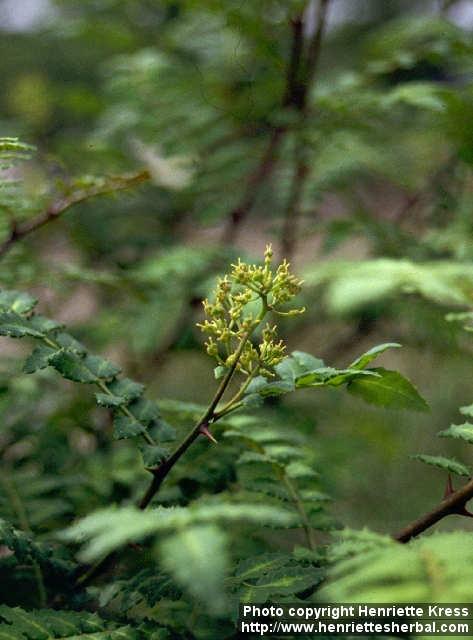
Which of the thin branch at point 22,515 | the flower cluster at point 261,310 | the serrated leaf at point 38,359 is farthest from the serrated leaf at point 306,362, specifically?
the thin branch at point 22,515

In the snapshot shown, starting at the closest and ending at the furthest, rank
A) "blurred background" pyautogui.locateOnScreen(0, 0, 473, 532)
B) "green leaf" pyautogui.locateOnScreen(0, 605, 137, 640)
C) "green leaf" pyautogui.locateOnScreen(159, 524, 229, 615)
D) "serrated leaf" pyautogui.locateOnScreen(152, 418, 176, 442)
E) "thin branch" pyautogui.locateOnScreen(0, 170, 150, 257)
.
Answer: "green leaf" pyautogui.locateOnScreen(159, 524, 229, 615)
"green leaf" pyautogui.locateOnScreen(0, 605, 137, 640)
"serrated leaf" pyautogui.locateOnScreen(152, 418, 176, 442)
"thin branch" pyautogui.locateOnScreen(0, 170, 150, 257)
"blurred background" pyautogui.locateOnScreen(0, 0, 473, 532)

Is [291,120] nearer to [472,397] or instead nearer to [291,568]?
[291,568]

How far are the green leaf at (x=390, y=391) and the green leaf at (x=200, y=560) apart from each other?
1.03 feet

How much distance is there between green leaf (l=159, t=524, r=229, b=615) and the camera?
40 cm

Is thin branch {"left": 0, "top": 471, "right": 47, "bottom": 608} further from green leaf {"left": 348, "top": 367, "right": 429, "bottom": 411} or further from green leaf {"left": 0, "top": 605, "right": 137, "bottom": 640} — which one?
green leaf {"left": 348, "top": 367, "right": 429, "bottom": 411}

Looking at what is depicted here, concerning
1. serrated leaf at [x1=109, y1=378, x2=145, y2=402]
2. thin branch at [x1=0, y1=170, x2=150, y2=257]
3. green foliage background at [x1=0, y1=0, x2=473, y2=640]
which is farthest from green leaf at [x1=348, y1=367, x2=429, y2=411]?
thin branch at [x1=0, y1=170, x2=150, y2=257]

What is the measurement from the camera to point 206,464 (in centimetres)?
97

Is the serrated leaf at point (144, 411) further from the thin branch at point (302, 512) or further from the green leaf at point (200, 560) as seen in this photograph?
the green leaf at point (200, 560)

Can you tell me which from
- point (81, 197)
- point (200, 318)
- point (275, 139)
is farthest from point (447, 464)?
point (200, 318)

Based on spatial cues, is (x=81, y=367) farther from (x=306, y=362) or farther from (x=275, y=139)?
(x=275, y=139)

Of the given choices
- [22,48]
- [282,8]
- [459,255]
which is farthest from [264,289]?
[22,48]

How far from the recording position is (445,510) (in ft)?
2.29

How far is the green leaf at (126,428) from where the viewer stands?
28.9 inches

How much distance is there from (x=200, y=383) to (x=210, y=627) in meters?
1.71
